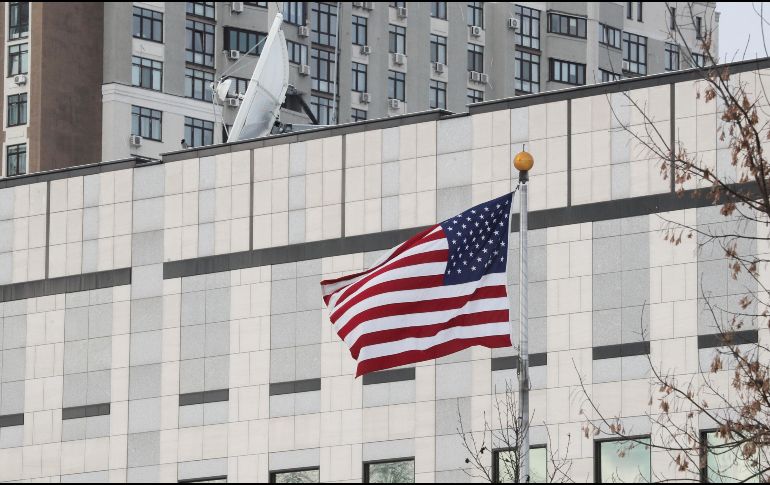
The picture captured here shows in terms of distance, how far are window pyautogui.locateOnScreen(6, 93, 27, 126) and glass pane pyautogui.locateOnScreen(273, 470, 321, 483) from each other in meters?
55.1

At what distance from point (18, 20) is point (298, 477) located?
58.9 m

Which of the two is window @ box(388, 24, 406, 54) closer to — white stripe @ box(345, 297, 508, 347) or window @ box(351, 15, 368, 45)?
Result: window @ box(351, 15, 368, 45)

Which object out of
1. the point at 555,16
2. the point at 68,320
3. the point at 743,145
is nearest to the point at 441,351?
the point at 743,145

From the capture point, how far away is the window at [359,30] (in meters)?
122

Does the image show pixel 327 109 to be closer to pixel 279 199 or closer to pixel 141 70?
pixel 141 70

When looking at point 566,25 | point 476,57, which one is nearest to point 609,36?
point 566,25

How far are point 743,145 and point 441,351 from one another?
27.8ft

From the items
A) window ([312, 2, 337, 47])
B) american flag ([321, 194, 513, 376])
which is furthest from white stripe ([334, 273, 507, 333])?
window ([312, 2, 337, 47])

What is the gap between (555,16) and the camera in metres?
128

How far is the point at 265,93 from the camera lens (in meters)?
65.1

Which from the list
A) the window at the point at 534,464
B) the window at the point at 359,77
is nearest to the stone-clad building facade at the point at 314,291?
the window at the point at 534,464

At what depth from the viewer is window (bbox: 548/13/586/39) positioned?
128 metres

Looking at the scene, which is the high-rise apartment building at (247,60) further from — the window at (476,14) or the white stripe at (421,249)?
the white stripe at (421,249)

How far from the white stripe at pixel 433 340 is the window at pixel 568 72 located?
91.1m
